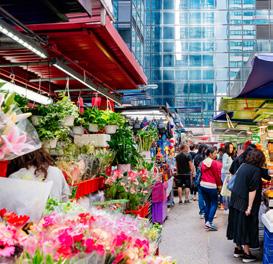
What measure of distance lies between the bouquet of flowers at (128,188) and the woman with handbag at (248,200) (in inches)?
50.6

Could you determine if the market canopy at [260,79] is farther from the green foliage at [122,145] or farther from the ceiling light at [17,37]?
the ceiling light at [17,37]

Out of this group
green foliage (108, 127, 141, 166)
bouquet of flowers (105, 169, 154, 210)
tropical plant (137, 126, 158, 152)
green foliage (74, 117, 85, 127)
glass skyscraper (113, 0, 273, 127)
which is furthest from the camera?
glass skyscraper (113, 0, 273, 127)

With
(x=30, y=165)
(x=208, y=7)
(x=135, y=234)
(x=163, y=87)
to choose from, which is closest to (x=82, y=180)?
(x=30, y=165)

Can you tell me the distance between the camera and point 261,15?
161ft

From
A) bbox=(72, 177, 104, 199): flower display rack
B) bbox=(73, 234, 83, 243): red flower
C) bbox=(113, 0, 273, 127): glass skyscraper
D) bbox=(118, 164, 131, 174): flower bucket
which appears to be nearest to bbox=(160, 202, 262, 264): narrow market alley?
bbox=(118, 164, 131, 174): flower bucket

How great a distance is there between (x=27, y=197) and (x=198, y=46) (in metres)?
49.7

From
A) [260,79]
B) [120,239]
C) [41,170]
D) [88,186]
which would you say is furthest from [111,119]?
[120,239]

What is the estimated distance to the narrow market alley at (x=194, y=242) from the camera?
7043 mm

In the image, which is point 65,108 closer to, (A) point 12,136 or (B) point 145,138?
(A) point 12,136

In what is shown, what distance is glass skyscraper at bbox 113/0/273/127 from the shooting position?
160 ft

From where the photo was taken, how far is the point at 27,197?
226 centimetres

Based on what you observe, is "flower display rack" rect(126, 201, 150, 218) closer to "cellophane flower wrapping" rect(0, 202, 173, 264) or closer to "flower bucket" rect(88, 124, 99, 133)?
"flower bucket" rect(88, 124, 99, 133)

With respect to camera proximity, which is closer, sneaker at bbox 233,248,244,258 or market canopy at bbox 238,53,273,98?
market canopy at bbox 238,53,273,98

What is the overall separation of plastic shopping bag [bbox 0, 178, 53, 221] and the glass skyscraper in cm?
4605
